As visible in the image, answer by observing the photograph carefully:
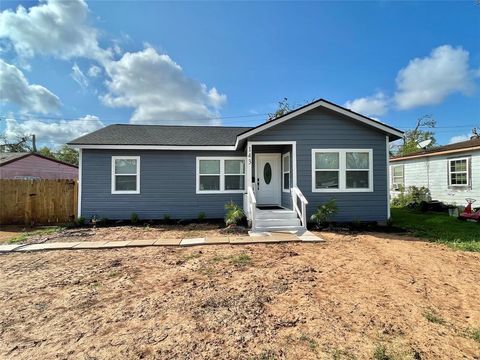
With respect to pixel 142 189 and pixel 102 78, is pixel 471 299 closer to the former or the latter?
pixel 142 189

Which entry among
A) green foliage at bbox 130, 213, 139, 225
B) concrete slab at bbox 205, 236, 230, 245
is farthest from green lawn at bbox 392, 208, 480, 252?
green foliage at bbox 130, 213, 139, 225

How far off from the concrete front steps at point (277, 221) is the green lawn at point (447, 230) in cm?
375

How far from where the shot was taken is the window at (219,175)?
10403 millimetres

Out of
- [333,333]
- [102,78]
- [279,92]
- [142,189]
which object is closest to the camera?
[333,333]

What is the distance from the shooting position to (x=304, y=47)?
1359 cm

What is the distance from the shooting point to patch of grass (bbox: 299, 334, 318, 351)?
2.46 metres

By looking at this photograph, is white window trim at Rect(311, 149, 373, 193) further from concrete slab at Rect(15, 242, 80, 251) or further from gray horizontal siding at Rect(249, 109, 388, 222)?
concrete slab at Rect(15, 242, 80, 251)

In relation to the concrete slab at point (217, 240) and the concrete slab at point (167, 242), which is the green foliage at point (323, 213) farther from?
the concrete slab at point (167, 242)

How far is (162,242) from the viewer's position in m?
6.85

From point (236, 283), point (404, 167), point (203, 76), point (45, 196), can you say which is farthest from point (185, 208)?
point (404, 167)

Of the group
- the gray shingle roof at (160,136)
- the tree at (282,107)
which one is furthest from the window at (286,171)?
the tree at (282,107)

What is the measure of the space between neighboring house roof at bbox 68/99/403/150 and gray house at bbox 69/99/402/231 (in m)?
0.04

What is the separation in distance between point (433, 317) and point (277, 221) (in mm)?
5511

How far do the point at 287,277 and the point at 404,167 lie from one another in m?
15.2
